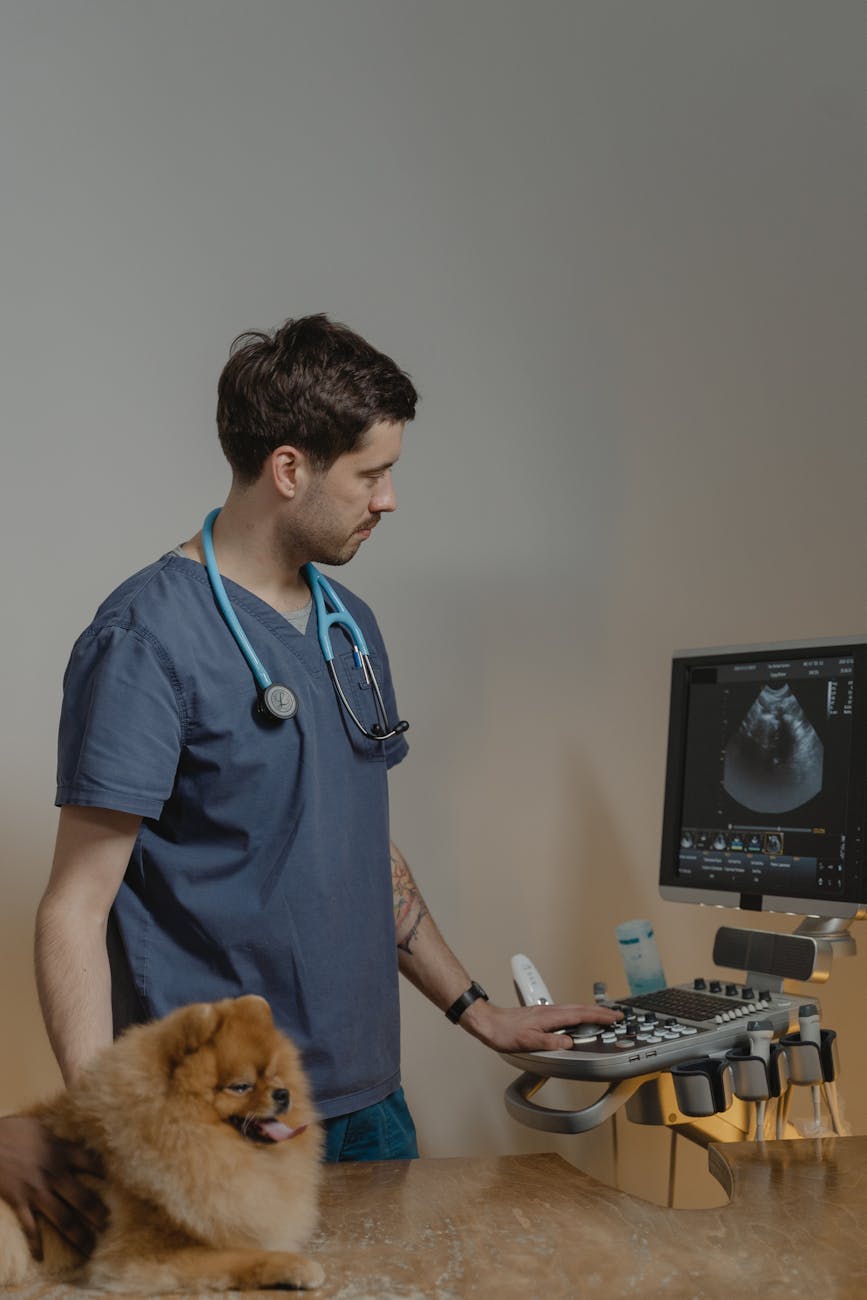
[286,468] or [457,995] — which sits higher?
[286,468]

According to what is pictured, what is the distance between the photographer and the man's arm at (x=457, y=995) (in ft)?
5.46

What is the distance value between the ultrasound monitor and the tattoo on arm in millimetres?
450

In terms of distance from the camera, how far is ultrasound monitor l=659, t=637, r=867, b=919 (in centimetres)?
183

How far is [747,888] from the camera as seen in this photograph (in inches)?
75.3

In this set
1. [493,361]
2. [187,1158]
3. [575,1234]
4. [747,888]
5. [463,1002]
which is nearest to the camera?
[187,1158]

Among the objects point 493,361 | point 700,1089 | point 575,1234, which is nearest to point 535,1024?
point 700,1089

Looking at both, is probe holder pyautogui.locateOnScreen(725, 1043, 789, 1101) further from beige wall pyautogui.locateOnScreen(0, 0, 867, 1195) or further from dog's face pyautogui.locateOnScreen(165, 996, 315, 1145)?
beige wall pyautogui.locateOnScreen(0, 0, 867, 1195)

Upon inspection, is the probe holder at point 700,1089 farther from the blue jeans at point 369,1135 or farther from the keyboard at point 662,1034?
the blue jeans at point 369,1135

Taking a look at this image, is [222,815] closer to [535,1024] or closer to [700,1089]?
[535,1024]

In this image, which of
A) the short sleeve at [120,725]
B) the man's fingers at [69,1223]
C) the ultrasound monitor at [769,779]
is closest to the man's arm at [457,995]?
the ultrasound monitor at [769,779]

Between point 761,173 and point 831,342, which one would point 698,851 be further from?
point 761,173

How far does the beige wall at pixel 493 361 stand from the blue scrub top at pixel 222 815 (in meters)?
0.83

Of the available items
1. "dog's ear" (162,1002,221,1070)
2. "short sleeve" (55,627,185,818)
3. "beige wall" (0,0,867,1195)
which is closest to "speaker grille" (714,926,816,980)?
"beige wall" (0,0,867,1195)

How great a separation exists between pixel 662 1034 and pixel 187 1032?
2.76 ft
